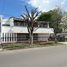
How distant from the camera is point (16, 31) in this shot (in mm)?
52719

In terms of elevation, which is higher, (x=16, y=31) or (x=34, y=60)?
(x=16, y=31)

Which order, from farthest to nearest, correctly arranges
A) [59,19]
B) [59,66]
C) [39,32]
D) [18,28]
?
1. [59,19]
2. [39,32]
3. [18,28]
4. [59,66]

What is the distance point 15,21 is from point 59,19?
534 inches

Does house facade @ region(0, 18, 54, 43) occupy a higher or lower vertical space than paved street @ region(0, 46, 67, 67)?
higher

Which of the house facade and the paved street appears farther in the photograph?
the house facade

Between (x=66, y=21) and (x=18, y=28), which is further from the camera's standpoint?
(x=66, y=21)

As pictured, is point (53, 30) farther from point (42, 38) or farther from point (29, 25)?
point (29, 25)

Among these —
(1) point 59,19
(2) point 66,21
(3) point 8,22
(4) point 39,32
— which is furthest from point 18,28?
(2) point 66,21

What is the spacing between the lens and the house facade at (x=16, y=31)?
49344 mm

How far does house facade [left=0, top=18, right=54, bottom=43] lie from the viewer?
49.3 metres

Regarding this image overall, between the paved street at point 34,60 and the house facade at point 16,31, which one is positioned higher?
the house facade at point 16,31

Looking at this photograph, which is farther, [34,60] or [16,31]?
[16,31]

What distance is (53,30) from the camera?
6475cm

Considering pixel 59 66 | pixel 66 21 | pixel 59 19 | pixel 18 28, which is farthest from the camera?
pixel 66 21
